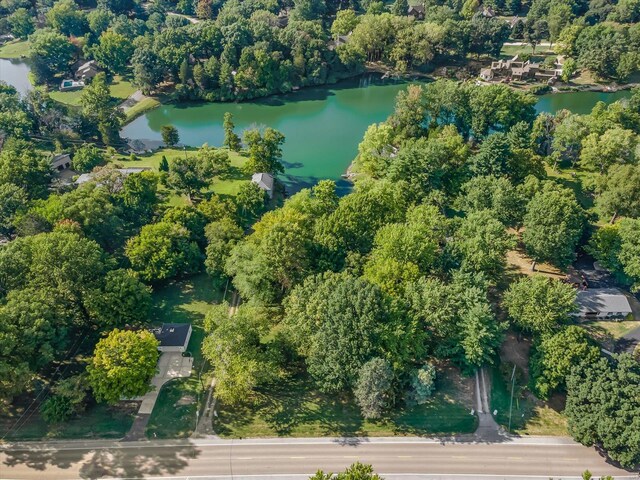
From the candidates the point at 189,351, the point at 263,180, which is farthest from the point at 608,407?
the point at 263,180

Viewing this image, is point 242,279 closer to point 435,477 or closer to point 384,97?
point 435,477

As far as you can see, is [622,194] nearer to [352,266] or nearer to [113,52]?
[352,266]

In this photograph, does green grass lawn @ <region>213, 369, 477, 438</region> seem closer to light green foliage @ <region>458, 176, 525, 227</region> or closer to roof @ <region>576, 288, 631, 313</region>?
roof @ <region>576, 288, 631, 313</region>

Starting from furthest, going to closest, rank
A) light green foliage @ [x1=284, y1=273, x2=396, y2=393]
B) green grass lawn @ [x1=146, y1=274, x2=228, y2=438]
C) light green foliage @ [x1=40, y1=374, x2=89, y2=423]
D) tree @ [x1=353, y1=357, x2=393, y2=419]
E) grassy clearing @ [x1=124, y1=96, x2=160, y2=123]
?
grassy clearing @ [x1=124, y1=96, x2=160, y2=123]
green grass lawn @ [x1=146, y1=274, x2=228, y2=438]
light green foliage @ [x1=40, y1=374, x2=89, y2=423]
light green foliage @ [x1=284, y1=273, x2=396, y2=393]
tree @ [x1=353, y1=357, x2=393, y2=419]

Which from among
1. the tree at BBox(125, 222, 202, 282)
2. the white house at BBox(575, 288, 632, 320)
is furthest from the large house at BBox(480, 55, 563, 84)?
the tree at BBox(125, 222, 202, 282)

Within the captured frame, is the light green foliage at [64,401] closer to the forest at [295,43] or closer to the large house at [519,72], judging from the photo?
the forest at [295,43]

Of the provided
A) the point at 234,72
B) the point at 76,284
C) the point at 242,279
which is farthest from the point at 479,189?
the point at 234,72

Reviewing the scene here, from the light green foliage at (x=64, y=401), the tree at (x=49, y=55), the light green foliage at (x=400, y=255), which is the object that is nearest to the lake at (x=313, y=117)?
the tree at (x=49, y=55)
